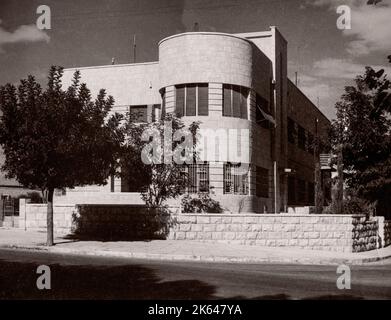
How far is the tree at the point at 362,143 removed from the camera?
22.8 meters

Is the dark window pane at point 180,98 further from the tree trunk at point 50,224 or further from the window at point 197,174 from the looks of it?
the tree trunk at point 50,224

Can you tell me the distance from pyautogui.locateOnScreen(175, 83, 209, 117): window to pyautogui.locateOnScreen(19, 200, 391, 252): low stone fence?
7.23 metres

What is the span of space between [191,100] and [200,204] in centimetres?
517

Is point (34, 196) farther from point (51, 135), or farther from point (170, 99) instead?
point (51, 135)

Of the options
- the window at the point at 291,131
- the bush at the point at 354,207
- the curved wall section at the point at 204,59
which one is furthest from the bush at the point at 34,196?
the bush at the point at 354,207

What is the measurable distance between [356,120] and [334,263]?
1155 cm

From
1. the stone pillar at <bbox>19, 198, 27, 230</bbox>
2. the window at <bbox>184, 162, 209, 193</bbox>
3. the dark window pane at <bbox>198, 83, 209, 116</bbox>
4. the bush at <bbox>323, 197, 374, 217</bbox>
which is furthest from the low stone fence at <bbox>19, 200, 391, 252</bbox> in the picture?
the dark window pane at <bbox>198, 83, 209, 116</bbox>

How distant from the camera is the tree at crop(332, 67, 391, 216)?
74.8 feet

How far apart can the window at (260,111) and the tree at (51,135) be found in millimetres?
12487

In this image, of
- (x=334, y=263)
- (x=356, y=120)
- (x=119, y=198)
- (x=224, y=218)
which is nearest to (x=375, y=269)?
(x=334, y=263)

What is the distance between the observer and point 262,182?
92.4 feet

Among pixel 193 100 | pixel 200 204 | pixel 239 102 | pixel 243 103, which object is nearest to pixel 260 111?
pixel 243 103

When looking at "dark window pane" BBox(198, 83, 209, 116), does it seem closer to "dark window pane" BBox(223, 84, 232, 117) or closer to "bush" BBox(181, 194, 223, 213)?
"dark window pane" BBox(223, 84, 232, 117)
